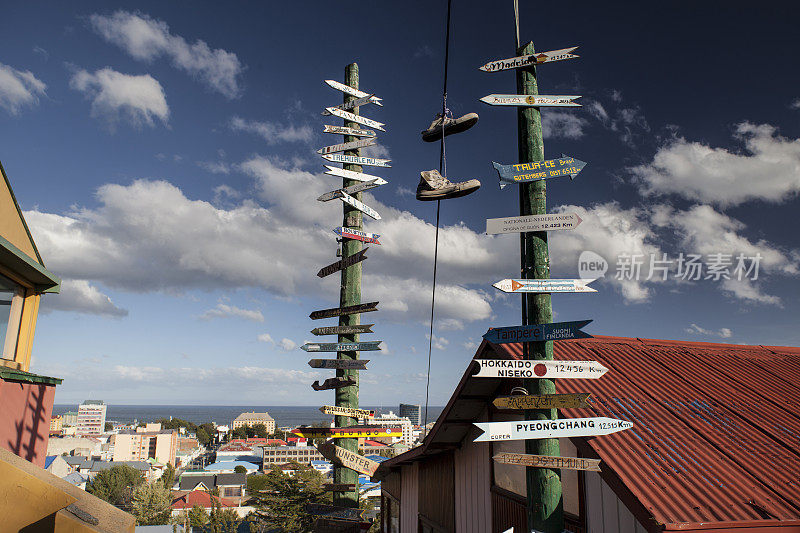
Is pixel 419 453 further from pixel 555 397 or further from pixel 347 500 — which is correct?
pixel 555 397

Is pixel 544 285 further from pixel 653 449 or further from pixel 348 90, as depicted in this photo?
pixel 348 90

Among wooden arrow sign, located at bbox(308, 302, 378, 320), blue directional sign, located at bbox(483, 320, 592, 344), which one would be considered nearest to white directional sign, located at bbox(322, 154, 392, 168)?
wooden arrow sign, located at bbox(308, 302, 378, 320)

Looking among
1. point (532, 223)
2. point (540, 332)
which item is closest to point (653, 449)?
point (540, 332)

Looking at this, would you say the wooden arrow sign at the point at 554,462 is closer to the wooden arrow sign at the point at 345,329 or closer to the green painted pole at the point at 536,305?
the green painted pole at the point at 536,305

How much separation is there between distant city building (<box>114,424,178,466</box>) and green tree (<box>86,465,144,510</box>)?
205 feet

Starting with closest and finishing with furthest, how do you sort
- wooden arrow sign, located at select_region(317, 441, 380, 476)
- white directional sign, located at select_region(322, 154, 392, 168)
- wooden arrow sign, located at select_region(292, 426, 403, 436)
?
wooden arrow sign, located at select_region(317, 441, 380, 476) < wooden arrow sign, located at select_region(292, 426, 403, 436) < white directional sign, located at select_region(322, 154, 392, 168)

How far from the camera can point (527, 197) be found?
19.0 ft

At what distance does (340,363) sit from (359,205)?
134 inches

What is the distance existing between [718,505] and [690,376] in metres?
3.83

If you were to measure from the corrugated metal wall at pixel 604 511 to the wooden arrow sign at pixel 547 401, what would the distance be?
5.41ft

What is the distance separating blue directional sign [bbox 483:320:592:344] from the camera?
5121 mm

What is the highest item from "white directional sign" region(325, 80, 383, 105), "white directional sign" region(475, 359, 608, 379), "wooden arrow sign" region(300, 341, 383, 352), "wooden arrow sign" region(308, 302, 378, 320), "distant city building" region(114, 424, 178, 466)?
"white directional sign" region(325, 80, 383, 105)

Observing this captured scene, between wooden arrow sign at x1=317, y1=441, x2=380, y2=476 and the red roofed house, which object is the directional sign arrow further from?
wooden arrow sign at x1=317, y1=441, x2=380, y2=476

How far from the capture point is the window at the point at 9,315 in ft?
26.0
